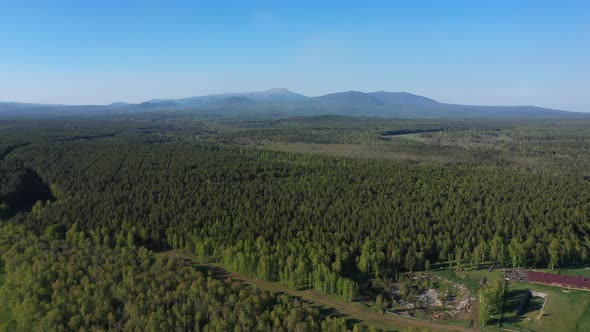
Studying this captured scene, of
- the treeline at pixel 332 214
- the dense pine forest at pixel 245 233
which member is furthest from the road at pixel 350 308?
the treeline at pixel 332 214

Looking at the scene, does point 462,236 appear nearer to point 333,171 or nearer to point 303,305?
point 303,305

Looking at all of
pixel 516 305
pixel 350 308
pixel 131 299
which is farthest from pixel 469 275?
pixel 131 299

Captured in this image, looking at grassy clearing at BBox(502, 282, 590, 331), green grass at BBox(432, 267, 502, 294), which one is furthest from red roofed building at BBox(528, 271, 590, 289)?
green grass at BBox(432, 267, 502, 294)

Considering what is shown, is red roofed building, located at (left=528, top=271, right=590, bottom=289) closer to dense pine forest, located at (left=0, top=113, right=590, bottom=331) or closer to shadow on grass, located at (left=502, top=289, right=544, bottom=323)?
dense pine forest, located at (left=0, top=113, right=590, bottom=331)

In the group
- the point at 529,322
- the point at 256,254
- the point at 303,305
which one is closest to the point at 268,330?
the point at 303,305

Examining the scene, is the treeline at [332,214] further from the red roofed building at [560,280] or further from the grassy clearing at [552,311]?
the grassy clearing at [552,311]

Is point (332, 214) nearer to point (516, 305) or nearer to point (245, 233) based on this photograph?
point (245, 233)
